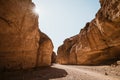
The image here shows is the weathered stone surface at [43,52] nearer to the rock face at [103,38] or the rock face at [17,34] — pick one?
the rock face at [17,34]

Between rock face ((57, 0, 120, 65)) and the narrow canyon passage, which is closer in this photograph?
the narrow canyon passage

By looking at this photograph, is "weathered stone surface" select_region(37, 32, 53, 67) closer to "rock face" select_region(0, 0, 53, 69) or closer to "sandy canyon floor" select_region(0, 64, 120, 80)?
"rock face" select_region(0, 0, 53, 69)

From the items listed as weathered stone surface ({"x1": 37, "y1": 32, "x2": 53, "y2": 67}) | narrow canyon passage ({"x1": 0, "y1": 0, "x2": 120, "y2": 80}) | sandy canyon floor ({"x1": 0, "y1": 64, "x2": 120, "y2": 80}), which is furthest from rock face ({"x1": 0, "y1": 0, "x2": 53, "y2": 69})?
weathered stone surface ({"x1": 37, "y1": 32, "x2": 53, "y2": 67})

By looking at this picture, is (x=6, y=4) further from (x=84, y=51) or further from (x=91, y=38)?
(x=84, y=51)

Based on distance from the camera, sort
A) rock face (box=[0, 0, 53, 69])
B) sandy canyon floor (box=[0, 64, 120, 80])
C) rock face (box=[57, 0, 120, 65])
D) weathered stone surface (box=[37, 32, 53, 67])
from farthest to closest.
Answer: rock face (box=[57, 0, 120, 65]) < weathered stone surface (box=[37, 32, 53, 67]) < rock face (box=[0, 0, 53, 69]) < sandy canyon floor (box=[0, 64, 120, 80])

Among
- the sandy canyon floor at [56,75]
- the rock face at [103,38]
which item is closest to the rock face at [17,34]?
the sandy canyon floor at [56,75]

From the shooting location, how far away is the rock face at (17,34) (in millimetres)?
11430

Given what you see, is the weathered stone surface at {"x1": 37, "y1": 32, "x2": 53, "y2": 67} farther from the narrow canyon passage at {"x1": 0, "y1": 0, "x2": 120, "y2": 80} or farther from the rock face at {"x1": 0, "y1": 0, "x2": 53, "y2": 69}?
the rock face at {"x1": 0, "y1": 0, "x2": 53, "y2": 69}

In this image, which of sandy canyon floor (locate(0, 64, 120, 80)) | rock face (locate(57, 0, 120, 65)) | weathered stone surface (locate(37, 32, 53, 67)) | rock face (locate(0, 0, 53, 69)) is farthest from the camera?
rock face (locate(57, 0, 120, 65))

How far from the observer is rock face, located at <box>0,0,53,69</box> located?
11430 millimetres

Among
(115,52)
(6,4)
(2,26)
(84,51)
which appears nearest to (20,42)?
(2,26)

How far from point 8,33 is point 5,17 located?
1.60 metres

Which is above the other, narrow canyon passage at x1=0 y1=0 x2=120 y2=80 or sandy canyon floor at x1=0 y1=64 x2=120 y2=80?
narrow canyon passage at x1=0 y1=0 x2=120 y2=80

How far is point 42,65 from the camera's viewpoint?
19438mm
